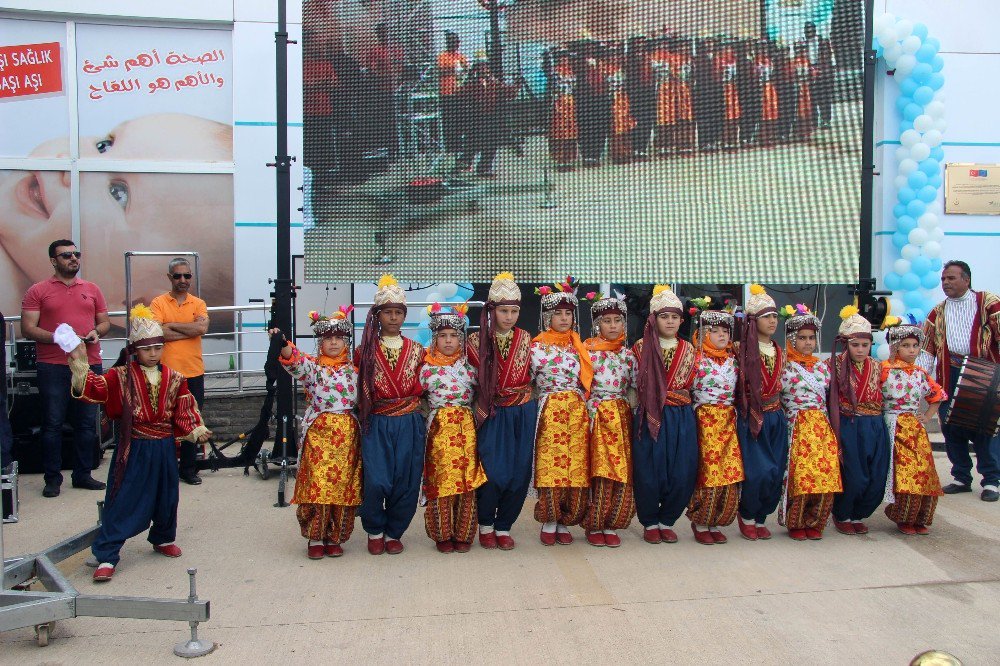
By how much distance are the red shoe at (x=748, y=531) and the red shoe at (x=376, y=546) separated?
6.80ft

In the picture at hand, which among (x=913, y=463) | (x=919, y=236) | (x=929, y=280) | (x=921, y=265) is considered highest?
(x=919, y=236)

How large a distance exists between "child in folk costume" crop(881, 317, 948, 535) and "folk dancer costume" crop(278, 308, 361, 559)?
3.13 meters

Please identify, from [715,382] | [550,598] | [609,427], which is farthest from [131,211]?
[550,598]

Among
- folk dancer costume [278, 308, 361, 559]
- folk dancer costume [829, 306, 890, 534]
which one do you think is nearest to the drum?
folk dancer costume [829, 306, 890, 534]

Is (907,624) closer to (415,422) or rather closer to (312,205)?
(415,422)

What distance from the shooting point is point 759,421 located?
4.87 metres

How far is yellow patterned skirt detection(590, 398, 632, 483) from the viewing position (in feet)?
15.7

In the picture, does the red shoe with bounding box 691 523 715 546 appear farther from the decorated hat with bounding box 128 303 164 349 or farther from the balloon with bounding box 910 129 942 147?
the balloon with bounding box 910 129 942 147

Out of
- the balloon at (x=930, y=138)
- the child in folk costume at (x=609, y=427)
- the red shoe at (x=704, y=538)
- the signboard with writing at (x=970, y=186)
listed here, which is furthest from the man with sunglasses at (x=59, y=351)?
the signboard with writing at (x=970, y=186)

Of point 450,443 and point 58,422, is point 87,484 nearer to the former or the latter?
point 58,422

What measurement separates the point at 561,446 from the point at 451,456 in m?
0.62

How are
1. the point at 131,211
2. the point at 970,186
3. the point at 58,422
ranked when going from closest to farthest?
the point at 58,422, the point at 131,211, the point at 970,186

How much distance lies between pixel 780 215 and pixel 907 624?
3.12 meters

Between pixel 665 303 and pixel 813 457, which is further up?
pixel 665 303
